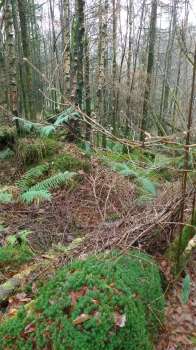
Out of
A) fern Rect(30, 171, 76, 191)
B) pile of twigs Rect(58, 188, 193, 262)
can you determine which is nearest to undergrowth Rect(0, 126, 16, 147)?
fern Rect(30, 171, 76, 191)

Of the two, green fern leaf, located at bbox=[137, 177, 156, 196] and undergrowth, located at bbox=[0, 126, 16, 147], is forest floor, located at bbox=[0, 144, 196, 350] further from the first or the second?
undergrowth, located at bbox=[0, 126, 16, 147]

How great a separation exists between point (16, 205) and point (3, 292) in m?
2.49

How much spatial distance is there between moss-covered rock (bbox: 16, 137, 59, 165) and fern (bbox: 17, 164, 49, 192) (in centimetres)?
52

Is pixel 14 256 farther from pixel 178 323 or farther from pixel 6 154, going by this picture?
pixel 6 154

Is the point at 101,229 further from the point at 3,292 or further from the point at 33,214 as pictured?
the point at 33,214

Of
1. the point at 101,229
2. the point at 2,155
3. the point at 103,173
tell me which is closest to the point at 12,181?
the point at 2,155

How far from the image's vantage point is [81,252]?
10.7ft

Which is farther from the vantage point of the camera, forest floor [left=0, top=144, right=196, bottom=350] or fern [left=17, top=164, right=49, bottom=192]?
fern [left=17, top=164, right=49, bottom=192]

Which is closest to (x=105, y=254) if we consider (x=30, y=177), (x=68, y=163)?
(x=30, y=177)

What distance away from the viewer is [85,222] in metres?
5.06

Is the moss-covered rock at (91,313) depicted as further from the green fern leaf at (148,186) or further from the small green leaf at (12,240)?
the green fern leaf at (148,186)

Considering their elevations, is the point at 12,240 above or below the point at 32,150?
below

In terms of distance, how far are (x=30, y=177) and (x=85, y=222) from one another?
142cm

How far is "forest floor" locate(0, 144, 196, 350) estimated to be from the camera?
284 centimetres
